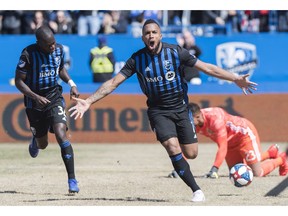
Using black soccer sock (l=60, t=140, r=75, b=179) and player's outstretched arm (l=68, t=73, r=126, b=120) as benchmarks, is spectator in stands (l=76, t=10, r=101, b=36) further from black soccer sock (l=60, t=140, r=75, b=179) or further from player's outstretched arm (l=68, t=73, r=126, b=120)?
player's outstretched arm (l=68, t=73, r=126, b=120)

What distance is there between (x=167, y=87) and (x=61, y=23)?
13089 millimetres

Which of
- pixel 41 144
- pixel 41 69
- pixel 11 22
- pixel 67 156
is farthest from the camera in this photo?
pixel 11 22

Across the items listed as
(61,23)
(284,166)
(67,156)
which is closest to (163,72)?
(67,156)

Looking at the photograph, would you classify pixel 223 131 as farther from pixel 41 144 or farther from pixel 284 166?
pixel 41 144

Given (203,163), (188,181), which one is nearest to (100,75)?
(203,163)

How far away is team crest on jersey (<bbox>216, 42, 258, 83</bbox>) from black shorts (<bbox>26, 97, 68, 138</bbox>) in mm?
11765

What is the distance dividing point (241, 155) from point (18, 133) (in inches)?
331

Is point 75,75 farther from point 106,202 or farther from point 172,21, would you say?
point 106,202

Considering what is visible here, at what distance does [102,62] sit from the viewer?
22078 millimetres

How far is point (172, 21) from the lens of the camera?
2372cm

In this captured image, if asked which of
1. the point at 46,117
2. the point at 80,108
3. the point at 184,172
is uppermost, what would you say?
the point at 80,108

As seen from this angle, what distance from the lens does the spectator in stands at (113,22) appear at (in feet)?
75.5

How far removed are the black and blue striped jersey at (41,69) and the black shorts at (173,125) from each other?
172cm
